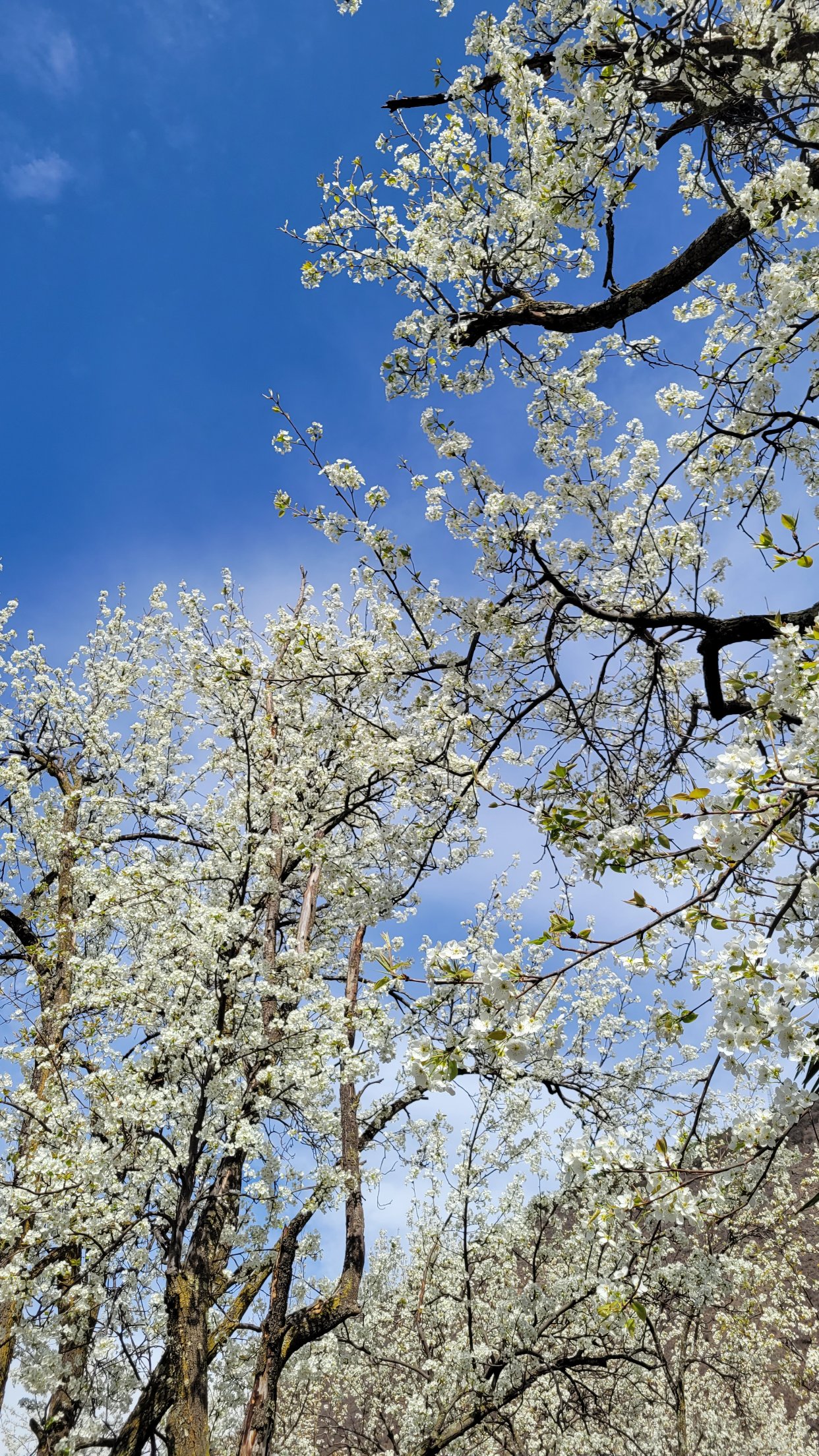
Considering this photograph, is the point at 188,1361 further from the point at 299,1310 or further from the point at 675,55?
the point at 675,55

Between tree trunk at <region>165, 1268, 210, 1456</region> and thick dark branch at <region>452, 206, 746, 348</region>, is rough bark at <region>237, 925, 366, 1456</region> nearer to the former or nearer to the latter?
tree trunk at <region>165, 1268, 210, 1456</region>

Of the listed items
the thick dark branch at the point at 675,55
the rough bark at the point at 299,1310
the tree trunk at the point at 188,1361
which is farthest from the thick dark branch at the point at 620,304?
the tree trunk at the point at 188,1361

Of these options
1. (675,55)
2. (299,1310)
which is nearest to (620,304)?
(675,55)

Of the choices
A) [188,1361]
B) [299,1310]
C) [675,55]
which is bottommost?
[188,1361]

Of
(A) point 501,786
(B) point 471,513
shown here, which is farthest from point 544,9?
(A) point 501,786

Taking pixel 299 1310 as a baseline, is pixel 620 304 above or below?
above

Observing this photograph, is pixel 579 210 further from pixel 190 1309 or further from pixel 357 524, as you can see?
pixel 190 1309

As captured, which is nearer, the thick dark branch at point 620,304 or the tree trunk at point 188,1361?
the thick dark branch at point 620,304

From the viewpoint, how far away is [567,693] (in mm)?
4613

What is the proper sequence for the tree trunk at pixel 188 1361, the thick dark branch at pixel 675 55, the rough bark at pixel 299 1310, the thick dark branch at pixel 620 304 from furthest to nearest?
the rough bark at pixel 299 1310, the tree trunk at pixel 188 1361, the thick dark branch at pixel 620 304, the thick dark branch at pixel 675 55

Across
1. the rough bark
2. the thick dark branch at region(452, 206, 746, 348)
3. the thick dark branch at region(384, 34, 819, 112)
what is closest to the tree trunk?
the rough bark

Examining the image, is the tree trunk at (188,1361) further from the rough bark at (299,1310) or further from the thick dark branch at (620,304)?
the thick dark branch at (620,304)

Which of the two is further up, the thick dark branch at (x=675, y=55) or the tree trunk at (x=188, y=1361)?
the thick dark branch at (x=675, y=55)

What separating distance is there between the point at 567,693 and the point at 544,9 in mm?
3584
